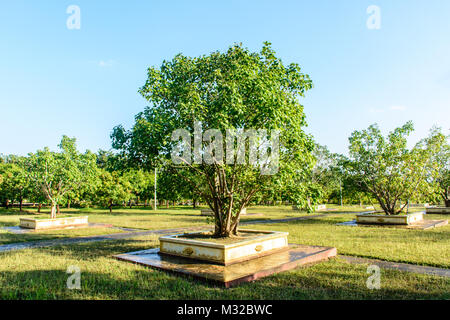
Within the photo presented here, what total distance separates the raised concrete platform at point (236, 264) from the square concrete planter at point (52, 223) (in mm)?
12859

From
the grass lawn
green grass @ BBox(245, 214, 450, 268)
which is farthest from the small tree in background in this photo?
green grass @ BBox(245, 214, 450, 268)

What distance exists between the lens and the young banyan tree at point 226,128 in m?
9.30

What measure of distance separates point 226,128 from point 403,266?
672 centimetres

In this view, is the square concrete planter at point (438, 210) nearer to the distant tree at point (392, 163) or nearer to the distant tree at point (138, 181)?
the distant tree at point (392, 163)

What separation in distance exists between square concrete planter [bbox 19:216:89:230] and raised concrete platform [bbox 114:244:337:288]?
12.9 meters

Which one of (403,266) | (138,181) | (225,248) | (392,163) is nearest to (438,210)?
(392,163)

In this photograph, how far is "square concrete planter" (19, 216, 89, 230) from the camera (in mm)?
20203

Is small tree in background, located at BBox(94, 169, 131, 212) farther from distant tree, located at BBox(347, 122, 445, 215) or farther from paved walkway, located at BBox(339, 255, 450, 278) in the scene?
paved walkway, located at BBox(339, 255, 450, 278)

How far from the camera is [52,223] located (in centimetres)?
2098

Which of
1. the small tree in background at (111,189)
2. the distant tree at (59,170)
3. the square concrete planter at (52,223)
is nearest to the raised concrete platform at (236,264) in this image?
the square concrete planter at (52,223)

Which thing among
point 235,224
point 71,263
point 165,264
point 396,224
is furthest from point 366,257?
point 396,224
